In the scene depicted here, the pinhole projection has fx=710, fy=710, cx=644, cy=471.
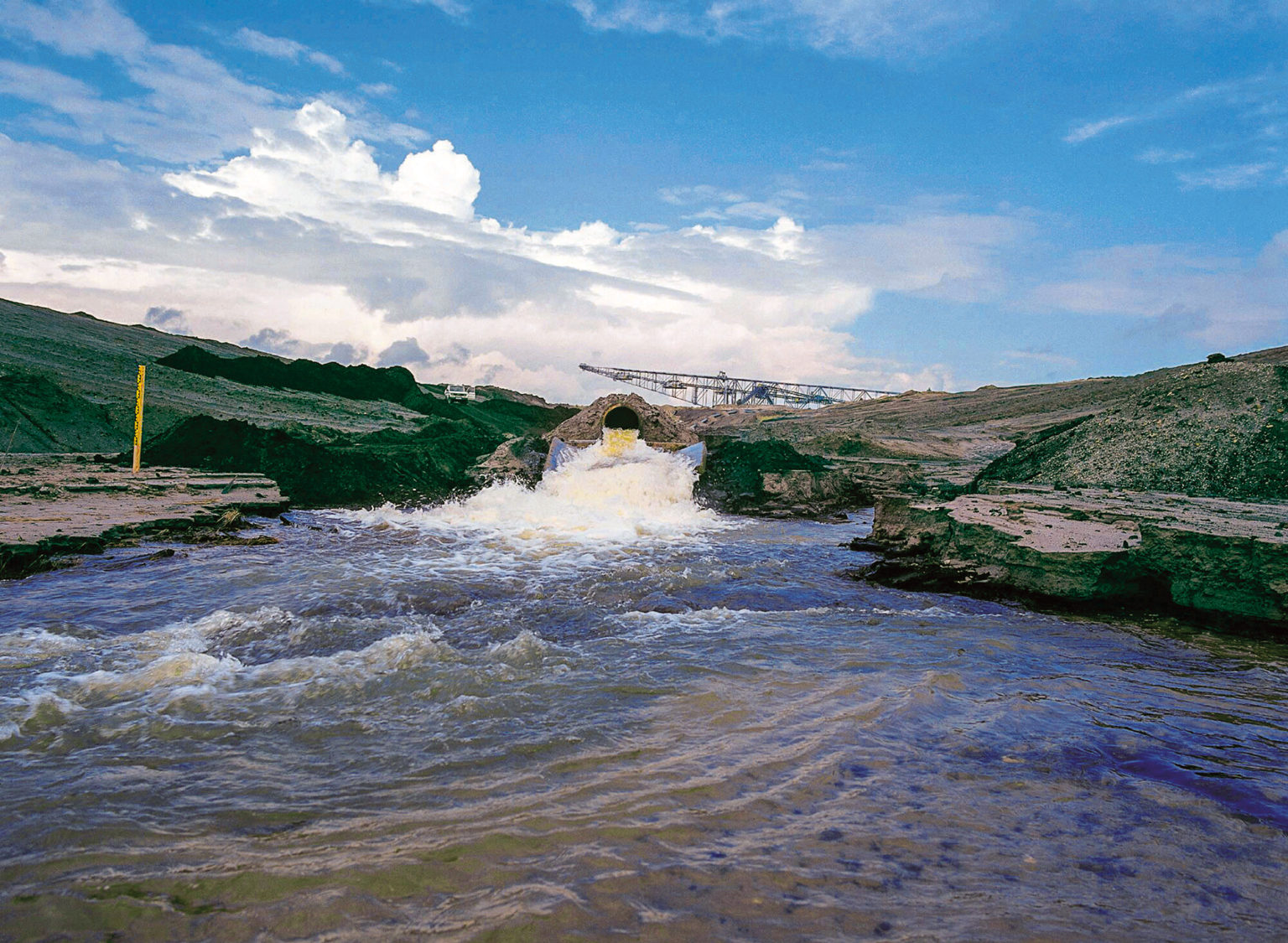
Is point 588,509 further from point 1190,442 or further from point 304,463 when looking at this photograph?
point 1190,442

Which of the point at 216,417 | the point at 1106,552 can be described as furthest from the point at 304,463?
the point at 1106,552

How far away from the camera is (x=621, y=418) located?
21.4 m

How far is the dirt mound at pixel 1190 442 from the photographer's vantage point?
9688mm

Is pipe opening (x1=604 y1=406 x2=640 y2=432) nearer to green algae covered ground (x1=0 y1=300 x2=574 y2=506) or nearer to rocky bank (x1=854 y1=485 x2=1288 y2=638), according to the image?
green algae covered ground (x1=0 y1=300 x2=574 y2=506)

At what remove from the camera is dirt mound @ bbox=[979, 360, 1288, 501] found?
9688 mm

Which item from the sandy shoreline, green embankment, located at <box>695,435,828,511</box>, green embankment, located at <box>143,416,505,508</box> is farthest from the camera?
green embankment, located at <box>695,435,828,511</box>

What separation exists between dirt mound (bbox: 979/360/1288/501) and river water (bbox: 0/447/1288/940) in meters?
5.42

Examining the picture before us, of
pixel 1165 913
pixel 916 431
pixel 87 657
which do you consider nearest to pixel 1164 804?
pixel 1165 913

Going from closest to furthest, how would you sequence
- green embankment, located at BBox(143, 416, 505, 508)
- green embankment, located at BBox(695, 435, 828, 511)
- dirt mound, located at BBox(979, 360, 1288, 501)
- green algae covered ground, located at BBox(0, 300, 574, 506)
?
1. dirt mound, located at BBox(979, 360, 1288, 501)
2. green embankment, located at BBox(143, 416, 505, 508)
3. green algae covered ground, located at BBox(0, 300, 574, 506)
4. green embankment, located at BBox(695, 435, 828, 511)

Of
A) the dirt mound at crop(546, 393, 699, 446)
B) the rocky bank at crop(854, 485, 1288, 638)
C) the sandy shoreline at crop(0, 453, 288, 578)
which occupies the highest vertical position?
the dirt mound at crop(546, 393, 699, 446)

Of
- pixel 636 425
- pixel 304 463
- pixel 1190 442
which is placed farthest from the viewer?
Result: pixel 636 425

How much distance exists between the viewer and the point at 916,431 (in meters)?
28.5

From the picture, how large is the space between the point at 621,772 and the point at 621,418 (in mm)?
18542

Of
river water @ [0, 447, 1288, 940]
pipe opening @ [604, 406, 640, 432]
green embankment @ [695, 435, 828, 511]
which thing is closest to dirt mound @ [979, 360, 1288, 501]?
river water @ [0, 447, 1288, 940]
